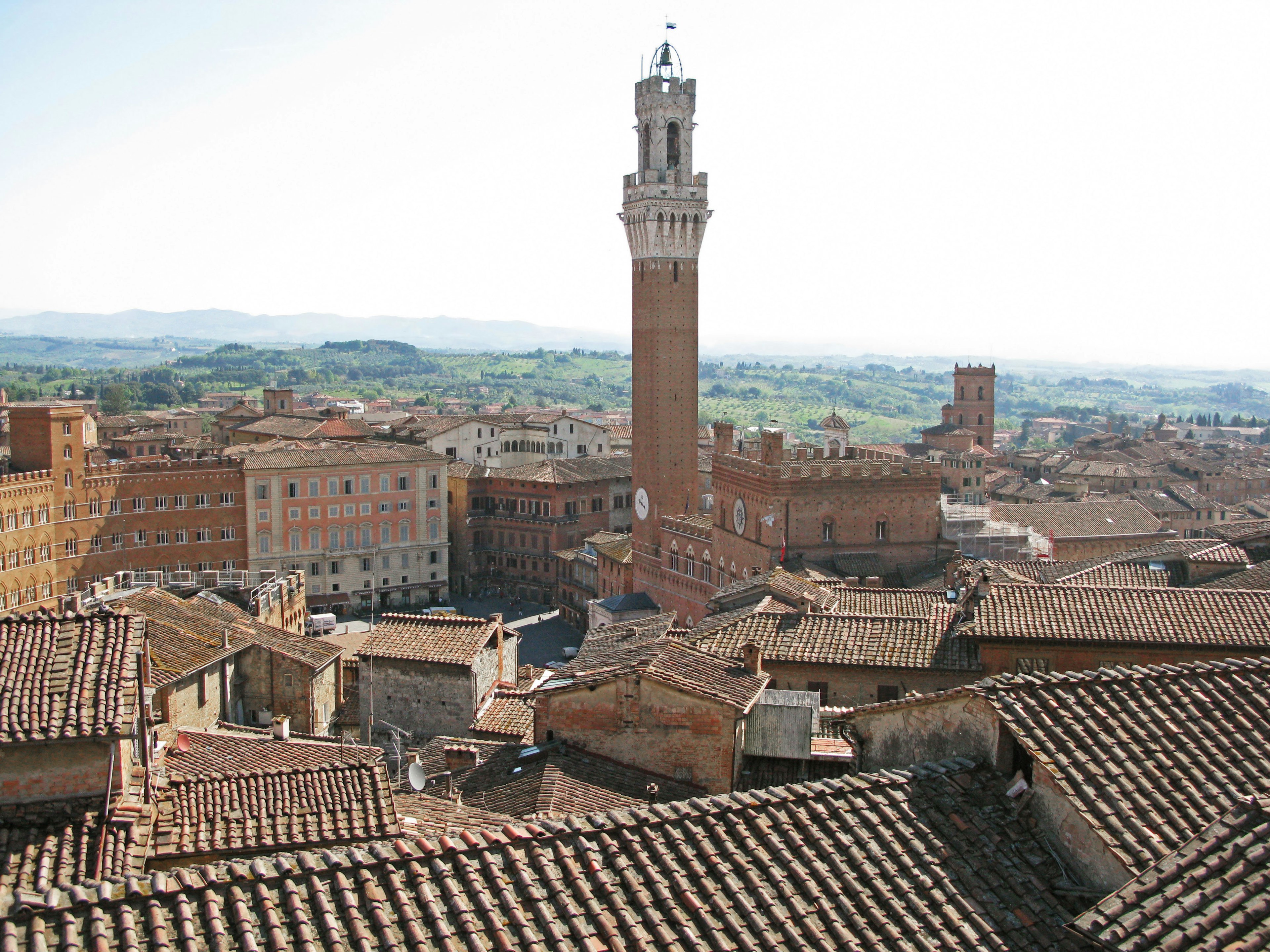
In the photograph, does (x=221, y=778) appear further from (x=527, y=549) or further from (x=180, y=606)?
(x=527, y=549)

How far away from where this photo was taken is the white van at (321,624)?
5334cm

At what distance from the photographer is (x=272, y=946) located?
659 centimetres

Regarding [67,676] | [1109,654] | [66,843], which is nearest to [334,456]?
[1109,654]

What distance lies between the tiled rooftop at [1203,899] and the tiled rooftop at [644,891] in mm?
573

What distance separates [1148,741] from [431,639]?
15.1 metres

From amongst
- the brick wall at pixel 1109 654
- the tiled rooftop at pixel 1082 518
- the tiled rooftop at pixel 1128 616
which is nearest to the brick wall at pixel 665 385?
the tiled rooftop at pixel 1082 518

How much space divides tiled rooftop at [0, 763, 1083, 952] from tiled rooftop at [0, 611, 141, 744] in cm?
388

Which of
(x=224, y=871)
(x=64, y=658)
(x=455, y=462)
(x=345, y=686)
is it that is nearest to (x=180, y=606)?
(x=345, y=686)

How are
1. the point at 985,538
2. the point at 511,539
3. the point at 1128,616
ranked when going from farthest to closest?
the point at 511,539 → the point at 985,538 → the point at 1128,616

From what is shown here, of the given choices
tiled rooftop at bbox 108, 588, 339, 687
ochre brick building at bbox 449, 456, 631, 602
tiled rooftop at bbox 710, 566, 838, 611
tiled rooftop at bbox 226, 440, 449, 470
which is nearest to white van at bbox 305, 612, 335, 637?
tiled rooftop at bbox 226, 440, 449, 470

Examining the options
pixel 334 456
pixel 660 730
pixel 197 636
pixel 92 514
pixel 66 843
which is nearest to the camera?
pixel 66 843

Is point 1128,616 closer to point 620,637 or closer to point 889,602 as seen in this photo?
point 889,602

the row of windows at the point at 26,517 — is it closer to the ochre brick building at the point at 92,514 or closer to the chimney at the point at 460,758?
the ochre brick building at the point at 92,514

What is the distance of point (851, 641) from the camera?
21.2 metres
